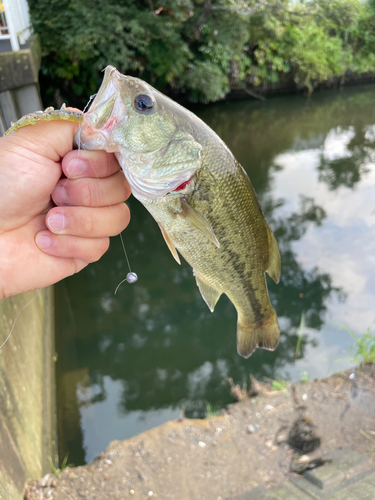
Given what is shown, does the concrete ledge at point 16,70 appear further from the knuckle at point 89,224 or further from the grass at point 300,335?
the grass at point 300,335

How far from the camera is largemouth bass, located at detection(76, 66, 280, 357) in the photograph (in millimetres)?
1166

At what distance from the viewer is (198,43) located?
12234mm

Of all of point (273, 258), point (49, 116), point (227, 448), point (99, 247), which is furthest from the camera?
point (227, 448)

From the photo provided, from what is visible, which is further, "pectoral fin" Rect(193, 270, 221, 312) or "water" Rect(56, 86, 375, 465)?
"water" Rect(56, 86, 375, 465)

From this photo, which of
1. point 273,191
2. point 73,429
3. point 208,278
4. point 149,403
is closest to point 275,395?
point 149,403

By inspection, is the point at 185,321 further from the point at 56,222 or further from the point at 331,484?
the point at 56,222

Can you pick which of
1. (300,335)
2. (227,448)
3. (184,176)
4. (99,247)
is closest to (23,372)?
(227,448)

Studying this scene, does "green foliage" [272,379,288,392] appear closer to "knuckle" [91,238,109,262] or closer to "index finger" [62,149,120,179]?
"knuckle" [91,238,109,262]

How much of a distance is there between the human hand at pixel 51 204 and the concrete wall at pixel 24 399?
350 millimetres

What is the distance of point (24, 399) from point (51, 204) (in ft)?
6.36

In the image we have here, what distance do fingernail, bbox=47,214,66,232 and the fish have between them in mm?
270

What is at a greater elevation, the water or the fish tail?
the fish tail

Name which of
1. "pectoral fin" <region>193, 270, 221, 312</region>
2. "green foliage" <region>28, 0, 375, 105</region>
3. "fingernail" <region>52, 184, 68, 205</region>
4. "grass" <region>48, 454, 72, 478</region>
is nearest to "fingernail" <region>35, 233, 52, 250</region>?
"fingernail" <region>52, 184, 68, 205</region>

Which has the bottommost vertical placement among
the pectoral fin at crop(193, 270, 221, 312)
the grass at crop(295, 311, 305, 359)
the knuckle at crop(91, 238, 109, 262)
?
the grass at crop(295, 311, 305, 359)
